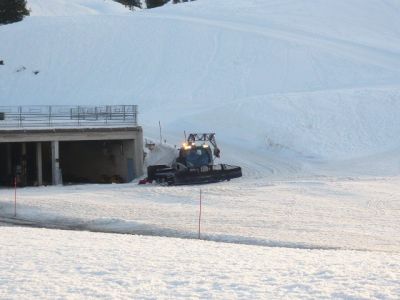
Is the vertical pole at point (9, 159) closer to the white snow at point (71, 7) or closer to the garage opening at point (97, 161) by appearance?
the garage opening at point (97, 161)

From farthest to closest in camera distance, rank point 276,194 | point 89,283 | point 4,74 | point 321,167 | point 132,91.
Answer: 1. point 4,74
2. point 132,91
3. point 321,167
4. point 276,194
5. point 89,283

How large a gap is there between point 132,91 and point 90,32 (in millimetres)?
17118

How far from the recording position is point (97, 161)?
152ft

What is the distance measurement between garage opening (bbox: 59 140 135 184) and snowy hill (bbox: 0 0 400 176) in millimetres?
4544

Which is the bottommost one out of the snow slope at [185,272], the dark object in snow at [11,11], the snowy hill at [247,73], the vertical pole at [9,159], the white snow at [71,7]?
the snow slope at [185,272]

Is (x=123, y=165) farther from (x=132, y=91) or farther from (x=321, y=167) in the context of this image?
(x=132, y=91)

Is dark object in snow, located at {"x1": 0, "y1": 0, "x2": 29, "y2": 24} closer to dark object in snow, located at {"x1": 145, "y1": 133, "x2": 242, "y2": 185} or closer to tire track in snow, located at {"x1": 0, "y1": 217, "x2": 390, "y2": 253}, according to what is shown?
dark object in snow, located at {"x1": 145, "y1": 133, "x2": 242, "y2": 185}

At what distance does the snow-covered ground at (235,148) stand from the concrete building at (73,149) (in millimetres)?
3911

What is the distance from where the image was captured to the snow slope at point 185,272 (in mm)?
11133

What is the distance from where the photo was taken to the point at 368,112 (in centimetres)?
4950

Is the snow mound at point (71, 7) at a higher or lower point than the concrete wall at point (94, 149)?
higher

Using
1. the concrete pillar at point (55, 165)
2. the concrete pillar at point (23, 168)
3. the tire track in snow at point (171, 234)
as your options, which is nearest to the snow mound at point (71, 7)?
the concrete pillar at point (23, 168)

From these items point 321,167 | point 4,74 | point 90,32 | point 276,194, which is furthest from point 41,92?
point 276,194

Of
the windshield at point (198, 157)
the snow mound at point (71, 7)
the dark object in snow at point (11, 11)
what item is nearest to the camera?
the windshield at point (198, 157)
